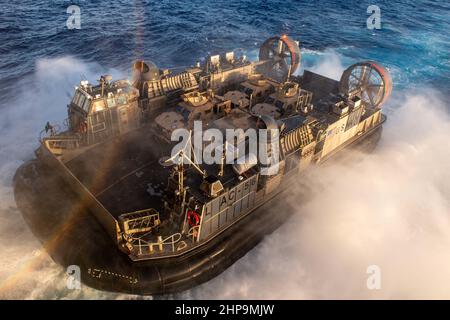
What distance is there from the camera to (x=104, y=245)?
42.7ft

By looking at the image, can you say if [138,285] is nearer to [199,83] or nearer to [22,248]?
[22,248]

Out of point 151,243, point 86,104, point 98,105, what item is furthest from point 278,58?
point 151,243

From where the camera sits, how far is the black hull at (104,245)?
1223 cm

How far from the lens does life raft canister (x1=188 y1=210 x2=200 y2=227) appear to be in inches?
489

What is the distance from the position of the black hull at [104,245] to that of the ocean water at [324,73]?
674mm

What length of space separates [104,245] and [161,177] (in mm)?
3867

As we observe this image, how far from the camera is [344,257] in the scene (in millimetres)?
14883
